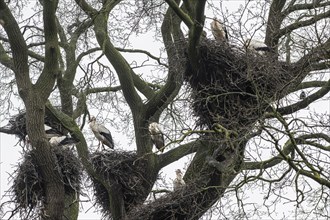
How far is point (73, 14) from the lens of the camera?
44.4ft

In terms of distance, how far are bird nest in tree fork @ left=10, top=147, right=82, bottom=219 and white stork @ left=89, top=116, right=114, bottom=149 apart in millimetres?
2486

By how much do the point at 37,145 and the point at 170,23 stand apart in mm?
3239

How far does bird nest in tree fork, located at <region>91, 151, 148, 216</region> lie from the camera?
457 inches

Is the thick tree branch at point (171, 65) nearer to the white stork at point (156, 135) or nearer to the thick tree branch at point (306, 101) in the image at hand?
the white stork at point (156, 135)

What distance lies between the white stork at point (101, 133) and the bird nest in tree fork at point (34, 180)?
249 cm

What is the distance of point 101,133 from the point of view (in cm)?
1409

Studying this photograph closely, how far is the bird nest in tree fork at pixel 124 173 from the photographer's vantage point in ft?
38.1

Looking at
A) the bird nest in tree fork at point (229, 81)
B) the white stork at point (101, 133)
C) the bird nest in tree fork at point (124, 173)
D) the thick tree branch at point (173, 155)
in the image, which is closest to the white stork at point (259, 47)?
the bird nest in tree fork at point (229, 81)

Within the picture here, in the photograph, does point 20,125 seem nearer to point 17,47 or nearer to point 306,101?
point 17,47

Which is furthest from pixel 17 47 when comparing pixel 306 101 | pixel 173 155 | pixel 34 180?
pixel 306 101

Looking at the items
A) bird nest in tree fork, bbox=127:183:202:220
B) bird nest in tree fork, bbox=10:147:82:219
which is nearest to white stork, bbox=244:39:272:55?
bird nest in tree fork, bbox=127:183:202:220

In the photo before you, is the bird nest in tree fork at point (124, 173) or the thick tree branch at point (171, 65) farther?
the bird nest in tree fork at point (124, 173)

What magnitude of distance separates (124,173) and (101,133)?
2.48 meters

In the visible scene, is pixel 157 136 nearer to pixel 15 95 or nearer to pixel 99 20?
pixel 99 20
